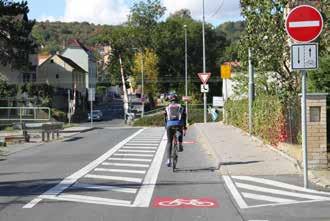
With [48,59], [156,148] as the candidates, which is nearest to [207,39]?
[48,59]

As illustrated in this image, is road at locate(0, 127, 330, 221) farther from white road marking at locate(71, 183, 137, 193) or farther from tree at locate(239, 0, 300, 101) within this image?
tree at locate(239, 0, 300, 101)

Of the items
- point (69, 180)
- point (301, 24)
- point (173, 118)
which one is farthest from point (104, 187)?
point (301, 24)

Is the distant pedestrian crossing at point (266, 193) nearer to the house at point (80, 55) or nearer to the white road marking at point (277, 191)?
the white road marking at point (277, 191)

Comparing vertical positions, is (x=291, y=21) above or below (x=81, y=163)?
above

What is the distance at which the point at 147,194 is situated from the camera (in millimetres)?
12539

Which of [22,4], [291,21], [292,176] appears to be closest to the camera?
[291,21]

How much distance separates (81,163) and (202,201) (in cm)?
823

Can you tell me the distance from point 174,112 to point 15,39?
48135 mm

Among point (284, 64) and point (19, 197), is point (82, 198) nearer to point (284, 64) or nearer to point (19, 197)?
point (19, 197)

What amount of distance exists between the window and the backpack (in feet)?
10.5

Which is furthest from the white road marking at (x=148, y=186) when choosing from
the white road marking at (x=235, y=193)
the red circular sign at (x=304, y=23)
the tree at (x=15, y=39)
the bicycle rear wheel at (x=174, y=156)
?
the tree at (x=15, y=39)

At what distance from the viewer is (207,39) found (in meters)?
110

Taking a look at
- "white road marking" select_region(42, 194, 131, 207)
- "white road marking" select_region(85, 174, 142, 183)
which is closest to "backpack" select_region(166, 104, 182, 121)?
"white road marking" select_region(85, 174, 142, 183)

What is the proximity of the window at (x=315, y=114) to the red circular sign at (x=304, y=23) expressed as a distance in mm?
3418
